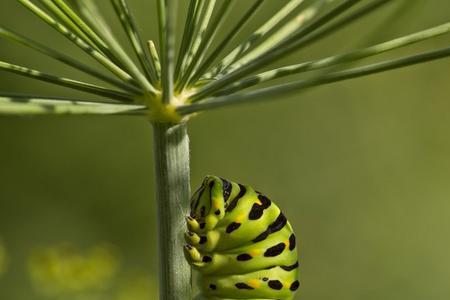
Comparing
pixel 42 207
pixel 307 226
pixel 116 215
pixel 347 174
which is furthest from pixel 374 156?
pixel 42 207

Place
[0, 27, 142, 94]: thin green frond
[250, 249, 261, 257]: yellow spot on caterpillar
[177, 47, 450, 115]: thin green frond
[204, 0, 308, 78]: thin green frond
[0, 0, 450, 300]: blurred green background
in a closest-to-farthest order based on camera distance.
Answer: [177, 47, 450, 115]: thin green frond < [0, 27, 142, 94]: thin green frond < [204, 0, 308, 78]: thin green frond < [250, 249, 261, 257]: yellow spot on caterpillar < [0, 0, 450, 300]: blurred green background

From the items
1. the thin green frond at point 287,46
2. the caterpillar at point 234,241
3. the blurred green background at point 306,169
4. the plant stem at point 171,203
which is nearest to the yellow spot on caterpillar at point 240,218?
the caterpillar at point 234,241

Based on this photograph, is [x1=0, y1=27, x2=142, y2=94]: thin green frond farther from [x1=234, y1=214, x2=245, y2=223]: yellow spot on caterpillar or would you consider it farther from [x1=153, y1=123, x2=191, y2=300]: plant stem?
[x1=234, y1=214, x2=245, y2=223]: yellow spot on caterpillar

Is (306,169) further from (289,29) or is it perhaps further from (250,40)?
(289,29)

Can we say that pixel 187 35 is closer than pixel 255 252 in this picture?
Yes

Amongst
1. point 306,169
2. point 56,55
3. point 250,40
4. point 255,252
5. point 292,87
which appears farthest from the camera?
point 306,169

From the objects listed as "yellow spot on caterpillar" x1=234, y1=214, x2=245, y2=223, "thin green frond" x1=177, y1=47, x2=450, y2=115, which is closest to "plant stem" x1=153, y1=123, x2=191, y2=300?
"thin green frond" x1=177, y1=47, x2=450, y2=115


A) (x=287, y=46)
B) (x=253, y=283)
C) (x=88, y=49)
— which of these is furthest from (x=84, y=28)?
(x=253, y=283)
